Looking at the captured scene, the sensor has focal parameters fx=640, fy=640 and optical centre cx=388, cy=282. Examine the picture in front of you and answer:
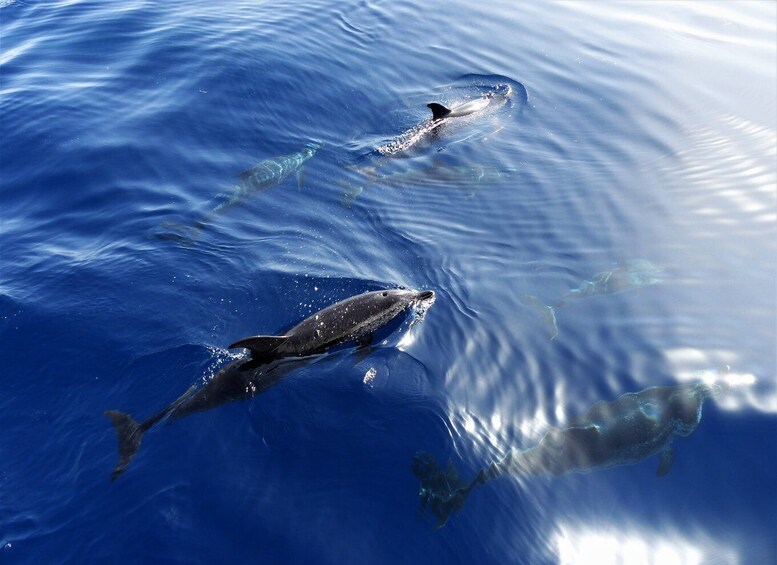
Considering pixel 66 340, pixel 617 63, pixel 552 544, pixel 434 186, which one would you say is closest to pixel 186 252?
pixel 66 340

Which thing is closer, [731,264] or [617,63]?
[731,264]

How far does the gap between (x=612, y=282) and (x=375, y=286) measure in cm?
456

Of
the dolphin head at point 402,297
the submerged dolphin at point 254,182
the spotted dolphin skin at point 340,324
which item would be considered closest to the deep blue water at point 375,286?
the submerged dolphin at point 254,182

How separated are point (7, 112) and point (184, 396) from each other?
43.2 ft

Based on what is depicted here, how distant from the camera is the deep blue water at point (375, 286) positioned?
8359mm

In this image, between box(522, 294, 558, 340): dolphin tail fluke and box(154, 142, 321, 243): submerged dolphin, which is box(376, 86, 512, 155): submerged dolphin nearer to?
box(154, 142, 321, 243): submerged dolphin

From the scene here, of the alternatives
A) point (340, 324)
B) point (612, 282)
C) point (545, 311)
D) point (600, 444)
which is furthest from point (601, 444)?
point (340, 324)

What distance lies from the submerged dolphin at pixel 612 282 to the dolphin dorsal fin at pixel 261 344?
4.78 metres

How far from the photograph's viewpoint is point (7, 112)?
18.0 m

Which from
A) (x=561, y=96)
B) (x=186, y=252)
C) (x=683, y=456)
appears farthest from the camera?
(x=561, y=96)

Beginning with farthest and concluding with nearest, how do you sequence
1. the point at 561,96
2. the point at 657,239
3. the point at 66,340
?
the point at 561,96
the point at 657,239
the point at 66,340

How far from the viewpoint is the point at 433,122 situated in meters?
17.7

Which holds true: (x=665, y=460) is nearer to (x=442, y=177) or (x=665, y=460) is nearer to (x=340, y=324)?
(x=340, y=324)

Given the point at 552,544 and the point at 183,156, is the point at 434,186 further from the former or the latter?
the point at 552,544
